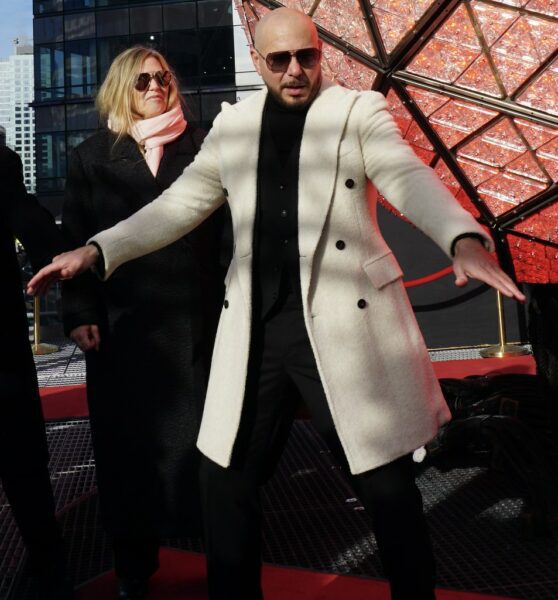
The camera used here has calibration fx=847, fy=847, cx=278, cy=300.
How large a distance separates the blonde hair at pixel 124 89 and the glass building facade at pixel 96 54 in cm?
2253

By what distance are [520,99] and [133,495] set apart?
2.14 meters

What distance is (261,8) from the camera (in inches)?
150

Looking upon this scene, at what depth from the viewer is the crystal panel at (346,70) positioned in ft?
12.4

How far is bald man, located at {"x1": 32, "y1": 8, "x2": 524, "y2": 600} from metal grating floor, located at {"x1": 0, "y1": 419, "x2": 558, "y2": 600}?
40.1 inches

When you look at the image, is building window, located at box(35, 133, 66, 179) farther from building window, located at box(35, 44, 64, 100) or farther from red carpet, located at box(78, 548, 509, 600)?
red carpet, located at box(78, 548, 509, 600)

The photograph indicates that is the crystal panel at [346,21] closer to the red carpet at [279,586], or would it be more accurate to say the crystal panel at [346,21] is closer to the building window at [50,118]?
the red carpet at [279,586]

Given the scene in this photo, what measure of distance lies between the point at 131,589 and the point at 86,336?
2.81 ft

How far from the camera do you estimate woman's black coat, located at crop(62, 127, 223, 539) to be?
2.78 m

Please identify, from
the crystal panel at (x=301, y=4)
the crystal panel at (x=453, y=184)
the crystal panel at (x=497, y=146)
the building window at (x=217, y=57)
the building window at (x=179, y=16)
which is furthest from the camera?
the building window at (x=179, y=16)

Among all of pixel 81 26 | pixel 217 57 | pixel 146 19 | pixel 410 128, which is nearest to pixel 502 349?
pixel 410 128

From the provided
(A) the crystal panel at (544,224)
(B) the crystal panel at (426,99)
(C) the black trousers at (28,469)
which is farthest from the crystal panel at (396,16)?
(C) the black trousers at (28,469)

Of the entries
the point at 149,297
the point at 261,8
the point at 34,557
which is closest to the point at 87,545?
the point at 34,557

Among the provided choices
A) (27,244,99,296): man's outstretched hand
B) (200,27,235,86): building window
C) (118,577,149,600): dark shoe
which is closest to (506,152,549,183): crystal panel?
(27,244,99,296): man's outstretched hand

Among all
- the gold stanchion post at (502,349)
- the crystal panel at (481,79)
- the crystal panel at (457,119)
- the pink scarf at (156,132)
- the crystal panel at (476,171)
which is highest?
the crystal panel at (481,79)
